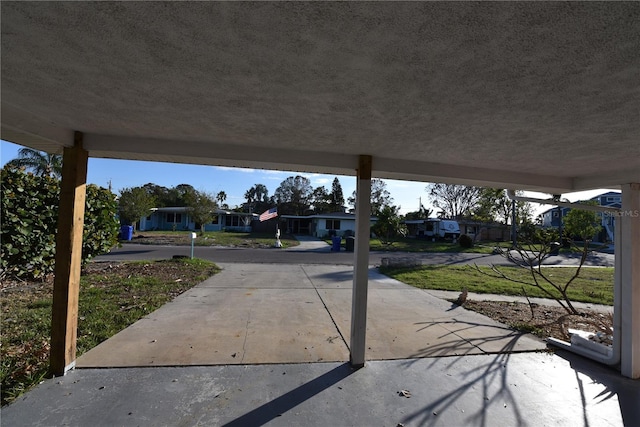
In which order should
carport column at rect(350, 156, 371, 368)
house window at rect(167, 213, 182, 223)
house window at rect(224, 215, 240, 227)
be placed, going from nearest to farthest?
1. carport column at rect(350, 156, 371, 368)
2. house window at rect(167, 213, 182, 223)
3. house window at rect(224, 215, 240, 227)

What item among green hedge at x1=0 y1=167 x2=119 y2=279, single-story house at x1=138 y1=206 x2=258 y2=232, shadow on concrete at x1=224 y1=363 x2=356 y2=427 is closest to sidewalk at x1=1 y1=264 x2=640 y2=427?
shadow on concrete at x1=224 y1=363 x2=356 y2=427

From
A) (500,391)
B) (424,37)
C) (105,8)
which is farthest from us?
(500,391)

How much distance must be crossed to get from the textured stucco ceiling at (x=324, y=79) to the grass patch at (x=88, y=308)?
2.36 m

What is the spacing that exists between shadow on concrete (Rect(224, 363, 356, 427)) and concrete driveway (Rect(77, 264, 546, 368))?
0.38 meters

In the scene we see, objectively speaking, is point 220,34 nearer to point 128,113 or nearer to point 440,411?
point 128,113

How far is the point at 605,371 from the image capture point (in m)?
3.93

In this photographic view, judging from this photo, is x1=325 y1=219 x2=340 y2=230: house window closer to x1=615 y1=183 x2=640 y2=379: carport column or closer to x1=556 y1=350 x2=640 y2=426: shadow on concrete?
x1=556 y1=350 x2=640 y2=426: shadow on concrete

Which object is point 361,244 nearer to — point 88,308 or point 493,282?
point 88,308

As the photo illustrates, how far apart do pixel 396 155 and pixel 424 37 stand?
2.37 m

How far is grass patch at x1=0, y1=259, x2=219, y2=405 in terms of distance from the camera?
133 inches

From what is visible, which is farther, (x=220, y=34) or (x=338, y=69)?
(x=338, y=69)

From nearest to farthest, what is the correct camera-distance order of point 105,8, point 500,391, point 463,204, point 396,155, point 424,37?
1. point 105,8
2. point 424,37
3. point 500,391
4. point 396,155
5. point 463,204

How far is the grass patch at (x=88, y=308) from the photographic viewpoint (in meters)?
3.38

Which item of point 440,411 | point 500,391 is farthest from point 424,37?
point 500,391
